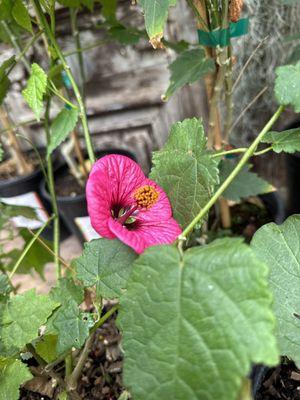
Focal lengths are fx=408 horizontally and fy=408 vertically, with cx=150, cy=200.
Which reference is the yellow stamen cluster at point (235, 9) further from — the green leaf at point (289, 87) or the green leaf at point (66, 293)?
the green leaf at point (66, 293)

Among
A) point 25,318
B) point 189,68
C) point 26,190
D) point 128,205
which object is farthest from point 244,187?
point 26,190

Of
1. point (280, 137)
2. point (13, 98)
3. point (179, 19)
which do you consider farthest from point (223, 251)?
point (13, 98)

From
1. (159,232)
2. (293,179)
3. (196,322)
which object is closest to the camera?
(196,322)

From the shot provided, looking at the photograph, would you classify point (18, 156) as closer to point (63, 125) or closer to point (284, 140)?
point (63, 125)

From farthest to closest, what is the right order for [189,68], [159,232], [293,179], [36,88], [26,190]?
1. [26,190]
2. [293,179]
3. [189,68]
4. [36,88]
5. [159,232]

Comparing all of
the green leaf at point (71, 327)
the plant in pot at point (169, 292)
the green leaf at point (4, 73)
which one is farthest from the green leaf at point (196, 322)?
the green leaf at point (4, 73)

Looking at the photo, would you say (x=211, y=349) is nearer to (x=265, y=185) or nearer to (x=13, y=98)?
(x=265, y=185)
